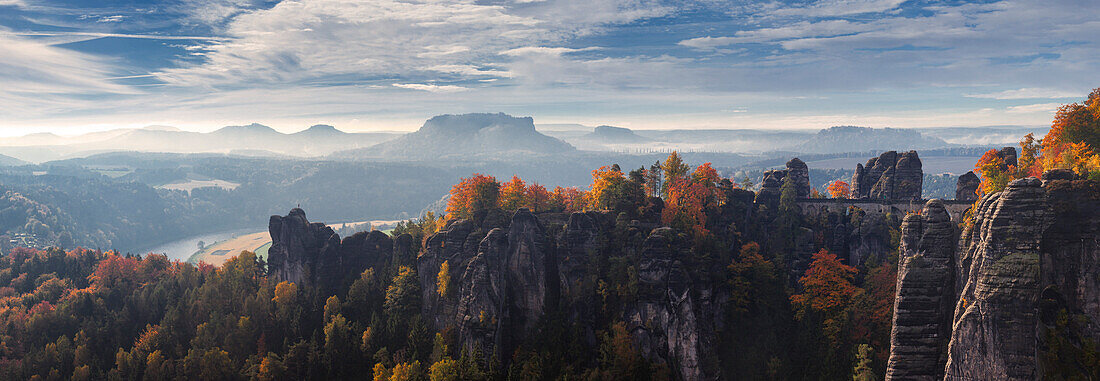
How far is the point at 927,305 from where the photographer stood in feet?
132

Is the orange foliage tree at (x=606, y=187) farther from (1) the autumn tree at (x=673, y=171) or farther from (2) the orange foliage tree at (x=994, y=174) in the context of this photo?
(2) the orange foliage tree at (x=994, y=174)

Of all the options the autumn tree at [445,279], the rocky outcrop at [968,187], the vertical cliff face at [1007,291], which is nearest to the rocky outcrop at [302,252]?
the autumn tree at [445,279]

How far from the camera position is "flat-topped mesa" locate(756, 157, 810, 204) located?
81750 mm

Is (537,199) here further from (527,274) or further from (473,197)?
(527,274)

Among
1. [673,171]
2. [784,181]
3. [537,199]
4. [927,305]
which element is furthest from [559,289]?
[784,181]

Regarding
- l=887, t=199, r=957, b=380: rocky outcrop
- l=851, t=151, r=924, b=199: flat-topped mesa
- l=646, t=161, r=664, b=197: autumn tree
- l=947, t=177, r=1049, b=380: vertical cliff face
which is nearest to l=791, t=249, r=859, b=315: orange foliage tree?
l=851, t=151, r=924, b=199: flat-topped mesa

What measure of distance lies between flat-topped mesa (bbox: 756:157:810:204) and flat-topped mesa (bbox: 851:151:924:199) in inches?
421

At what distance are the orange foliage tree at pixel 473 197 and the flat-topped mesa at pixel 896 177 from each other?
59.6 meters

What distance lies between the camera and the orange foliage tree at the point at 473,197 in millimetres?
80250

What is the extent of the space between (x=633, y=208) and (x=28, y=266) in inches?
5190

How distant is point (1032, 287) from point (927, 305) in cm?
695

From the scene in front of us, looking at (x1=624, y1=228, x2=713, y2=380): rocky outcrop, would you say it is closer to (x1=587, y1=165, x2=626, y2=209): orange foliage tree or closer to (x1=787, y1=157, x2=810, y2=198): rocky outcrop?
(x1=587, y1=165, x2=626, y2=209): orange foliage tree

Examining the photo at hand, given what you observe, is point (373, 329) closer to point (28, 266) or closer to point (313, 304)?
point (313, 304)

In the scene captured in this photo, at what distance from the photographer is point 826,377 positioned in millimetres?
56094
